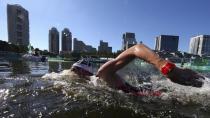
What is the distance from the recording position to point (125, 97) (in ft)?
18.7

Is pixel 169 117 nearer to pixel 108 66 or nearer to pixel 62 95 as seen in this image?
pixel 108 66

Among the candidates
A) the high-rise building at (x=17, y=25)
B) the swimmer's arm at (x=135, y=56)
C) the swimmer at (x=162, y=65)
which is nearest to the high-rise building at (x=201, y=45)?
the high-rise building at (x=17, y=25)

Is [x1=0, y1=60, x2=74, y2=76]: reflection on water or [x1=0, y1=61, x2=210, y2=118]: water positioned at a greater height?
[x1=0, y1=61, x2=210, y2=118]: water

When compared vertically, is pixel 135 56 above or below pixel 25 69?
above

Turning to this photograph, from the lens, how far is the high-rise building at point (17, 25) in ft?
554

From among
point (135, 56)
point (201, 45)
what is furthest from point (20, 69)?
point (201, 45)

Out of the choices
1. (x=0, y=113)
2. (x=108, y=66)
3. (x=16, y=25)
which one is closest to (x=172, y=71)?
(x=108, y=66)

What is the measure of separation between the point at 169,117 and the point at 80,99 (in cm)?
198

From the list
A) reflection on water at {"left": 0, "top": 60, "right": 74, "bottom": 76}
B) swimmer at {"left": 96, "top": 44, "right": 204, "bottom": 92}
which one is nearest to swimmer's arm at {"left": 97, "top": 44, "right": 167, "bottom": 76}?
swimmer at {"left": 96, "top": 44, "right": 204, "bottom": 92}

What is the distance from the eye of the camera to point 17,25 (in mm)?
170125

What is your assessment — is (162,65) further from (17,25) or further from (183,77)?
(17,25)

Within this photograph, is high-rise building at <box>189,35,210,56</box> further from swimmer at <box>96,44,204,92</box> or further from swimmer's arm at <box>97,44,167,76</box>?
swimmer at <box>96,44,204,92</box>

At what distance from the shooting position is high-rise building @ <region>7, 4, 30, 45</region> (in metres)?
169

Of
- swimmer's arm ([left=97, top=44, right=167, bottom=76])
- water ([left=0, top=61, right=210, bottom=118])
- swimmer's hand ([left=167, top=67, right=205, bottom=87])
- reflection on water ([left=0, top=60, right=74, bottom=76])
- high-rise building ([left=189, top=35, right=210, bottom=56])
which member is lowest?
reflection on water ([left=0, top=60, right=74, bottom=76])
